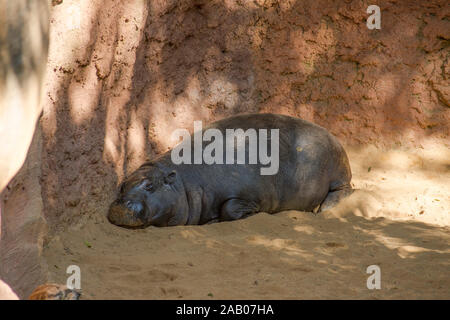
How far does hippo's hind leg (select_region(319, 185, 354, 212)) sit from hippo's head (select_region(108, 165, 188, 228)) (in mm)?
1652

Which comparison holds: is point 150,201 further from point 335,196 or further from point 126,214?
point 335,196

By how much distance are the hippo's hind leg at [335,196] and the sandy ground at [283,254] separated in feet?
0.50

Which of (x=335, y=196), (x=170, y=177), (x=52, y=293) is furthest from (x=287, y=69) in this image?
(x=52, y=293)

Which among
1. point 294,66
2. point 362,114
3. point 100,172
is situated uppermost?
point 294,66

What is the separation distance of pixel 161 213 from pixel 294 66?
9.67ft

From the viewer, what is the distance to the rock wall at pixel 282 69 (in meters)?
6.66

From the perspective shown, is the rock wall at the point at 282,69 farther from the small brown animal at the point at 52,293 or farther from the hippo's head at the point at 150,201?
the small brown animal at the point at 52,293

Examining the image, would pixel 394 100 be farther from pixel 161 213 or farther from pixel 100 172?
pixel 100 172

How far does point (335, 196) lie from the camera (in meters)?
7.17

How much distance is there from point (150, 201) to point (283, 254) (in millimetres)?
1712

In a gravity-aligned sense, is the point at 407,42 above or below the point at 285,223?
above

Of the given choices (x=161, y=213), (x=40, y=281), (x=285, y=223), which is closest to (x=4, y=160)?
(x=40, y=281)

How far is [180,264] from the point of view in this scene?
4879 millimetres

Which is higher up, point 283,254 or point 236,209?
point 236,209
